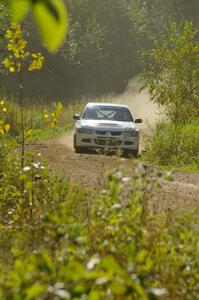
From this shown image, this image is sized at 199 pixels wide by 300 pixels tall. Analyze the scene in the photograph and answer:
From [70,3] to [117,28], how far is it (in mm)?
5064

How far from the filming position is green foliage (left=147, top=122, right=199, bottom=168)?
18.1 meters

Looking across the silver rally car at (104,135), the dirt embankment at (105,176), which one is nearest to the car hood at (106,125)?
the silver rally car at (104,135)

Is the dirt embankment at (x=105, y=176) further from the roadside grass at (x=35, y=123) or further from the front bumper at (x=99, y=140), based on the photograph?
the roadside grass at (x=35, y=123)

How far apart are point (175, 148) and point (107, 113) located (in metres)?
3.21

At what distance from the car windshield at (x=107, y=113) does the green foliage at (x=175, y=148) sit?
→ 162cm

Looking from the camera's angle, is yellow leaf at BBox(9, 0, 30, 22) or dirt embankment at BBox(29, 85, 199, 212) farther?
dirt embankment at BBox(29, 85, 199, 212)

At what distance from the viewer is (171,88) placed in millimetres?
20516

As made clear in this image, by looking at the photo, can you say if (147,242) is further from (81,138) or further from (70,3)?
(70,3)

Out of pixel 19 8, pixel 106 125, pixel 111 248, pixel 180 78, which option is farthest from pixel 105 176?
pixel 19 8

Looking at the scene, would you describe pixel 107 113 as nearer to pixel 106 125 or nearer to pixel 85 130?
pixel 106 125

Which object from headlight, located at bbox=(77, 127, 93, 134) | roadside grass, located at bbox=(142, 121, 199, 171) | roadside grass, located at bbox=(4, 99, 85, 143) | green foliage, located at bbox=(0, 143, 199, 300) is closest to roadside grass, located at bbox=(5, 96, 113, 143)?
roadside grass, located at bbox=(4, 99, 85, 143)

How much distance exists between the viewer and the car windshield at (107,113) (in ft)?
67.5

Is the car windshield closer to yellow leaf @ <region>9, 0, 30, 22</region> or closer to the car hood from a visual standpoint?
the car hood

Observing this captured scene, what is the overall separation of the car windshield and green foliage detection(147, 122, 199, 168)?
63.8 inches
